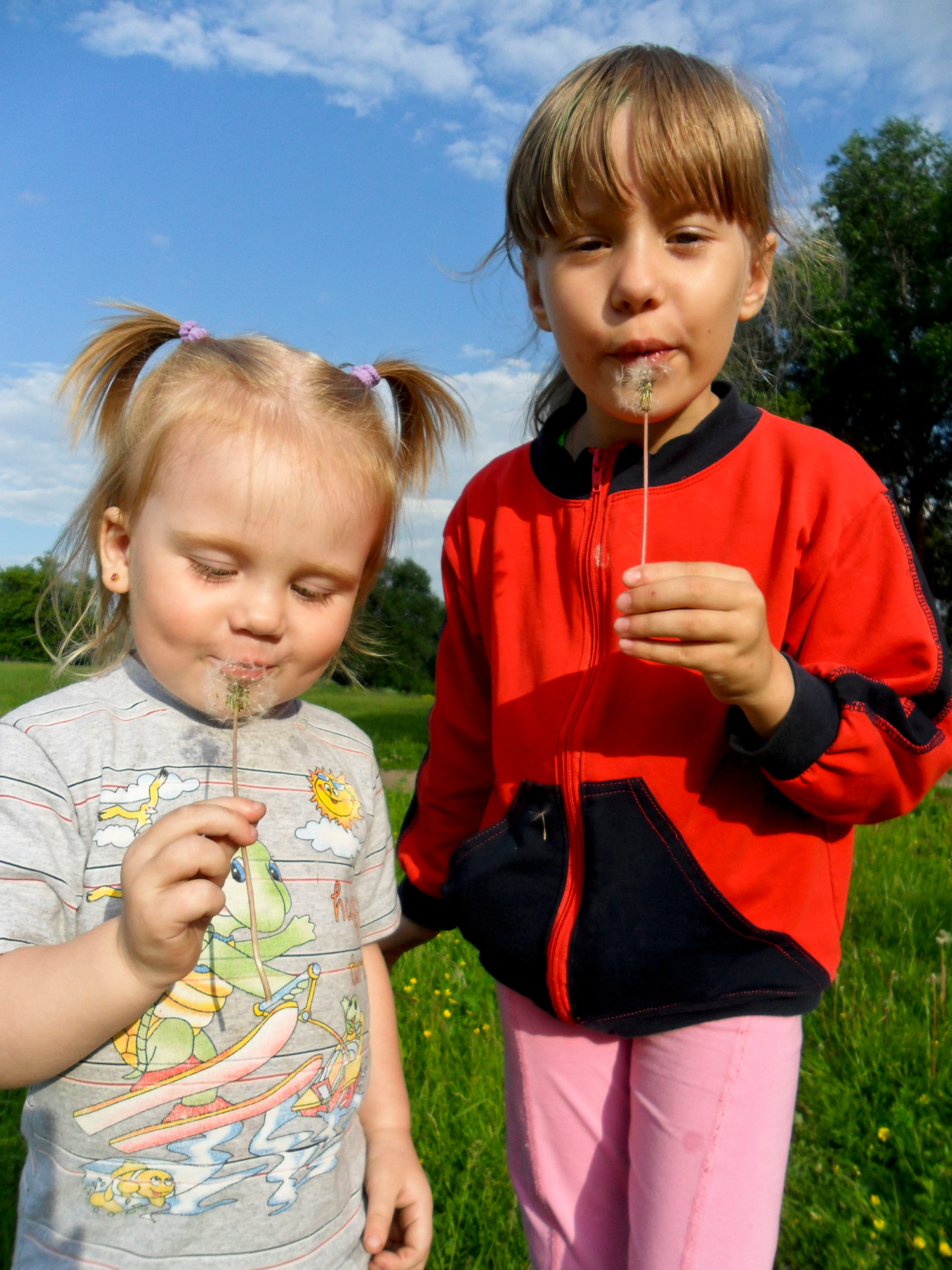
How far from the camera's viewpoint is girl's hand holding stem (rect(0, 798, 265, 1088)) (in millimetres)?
1020

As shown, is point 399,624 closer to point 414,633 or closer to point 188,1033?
point 414,633

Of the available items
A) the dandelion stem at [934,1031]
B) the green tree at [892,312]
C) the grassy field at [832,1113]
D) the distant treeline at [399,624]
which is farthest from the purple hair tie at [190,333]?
the distant treeline at [399,624]

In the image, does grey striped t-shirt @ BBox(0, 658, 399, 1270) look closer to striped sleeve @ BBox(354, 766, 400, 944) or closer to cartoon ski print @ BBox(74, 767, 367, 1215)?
cartoon ski print @ BBox(74, 767, 367, 1215)

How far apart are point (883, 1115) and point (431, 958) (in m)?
1.42

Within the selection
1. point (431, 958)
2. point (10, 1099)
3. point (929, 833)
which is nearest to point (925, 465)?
point (929, 833)

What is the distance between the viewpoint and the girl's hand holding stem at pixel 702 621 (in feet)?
3.82

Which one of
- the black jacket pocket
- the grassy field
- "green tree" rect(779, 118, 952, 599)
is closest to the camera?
the black jacket pocket

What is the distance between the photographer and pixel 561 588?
1.61 meters

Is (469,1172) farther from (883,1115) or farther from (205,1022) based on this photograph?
(205,1022)

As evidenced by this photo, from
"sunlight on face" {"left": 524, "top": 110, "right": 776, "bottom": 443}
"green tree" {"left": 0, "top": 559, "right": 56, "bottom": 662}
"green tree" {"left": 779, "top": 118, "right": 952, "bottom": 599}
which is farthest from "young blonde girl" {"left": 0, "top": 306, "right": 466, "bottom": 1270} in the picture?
"green tree" {"left": 0, "top": 559, "right": 56, "bottom": 662}

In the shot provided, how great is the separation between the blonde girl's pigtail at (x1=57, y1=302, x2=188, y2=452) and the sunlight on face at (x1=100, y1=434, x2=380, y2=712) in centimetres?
28

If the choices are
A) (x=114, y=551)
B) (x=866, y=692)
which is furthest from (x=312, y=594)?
(x=866, y=692)

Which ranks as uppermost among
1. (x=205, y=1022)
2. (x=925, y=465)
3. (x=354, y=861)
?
(x=925, y=465)

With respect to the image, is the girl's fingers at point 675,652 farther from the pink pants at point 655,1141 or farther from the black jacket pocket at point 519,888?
the pink pants at point 655,1141
